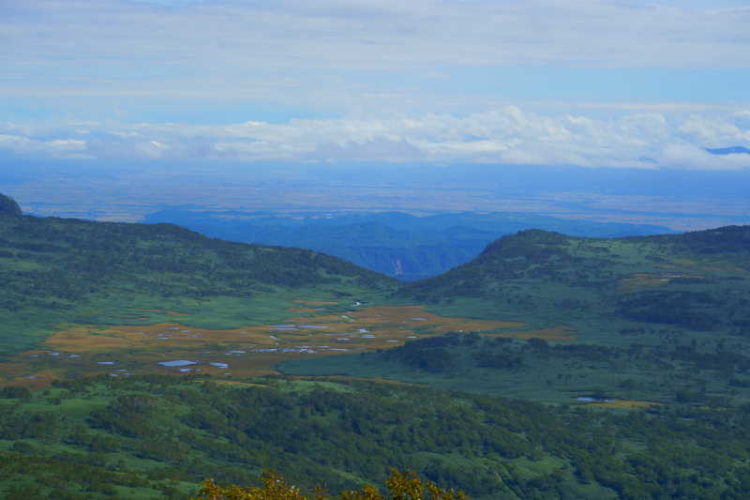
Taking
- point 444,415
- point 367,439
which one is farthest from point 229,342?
point 367,439

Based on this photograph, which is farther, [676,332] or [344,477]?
[676,332]

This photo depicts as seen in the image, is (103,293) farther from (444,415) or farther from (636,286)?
(444,415)

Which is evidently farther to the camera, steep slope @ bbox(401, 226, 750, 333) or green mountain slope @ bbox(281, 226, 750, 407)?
steep slope @ bbox(401, 226, 750, 333)

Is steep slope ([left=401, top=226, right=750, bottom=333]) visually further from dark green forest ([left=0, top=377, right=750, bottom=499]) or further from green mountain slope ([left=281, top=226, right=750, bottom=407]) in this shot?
dark green forest ([left=0, top=377, right=750, bottom=499])

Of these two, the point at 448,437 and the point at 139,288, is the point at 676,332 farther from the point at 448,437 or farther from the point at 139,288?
the point at 139,288

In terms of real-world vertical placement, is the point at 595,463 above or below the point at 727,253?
below

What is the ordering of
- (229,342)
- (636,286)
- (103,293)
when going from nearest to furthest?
1. (229,342)
2. (636,286)
3. (103,293)

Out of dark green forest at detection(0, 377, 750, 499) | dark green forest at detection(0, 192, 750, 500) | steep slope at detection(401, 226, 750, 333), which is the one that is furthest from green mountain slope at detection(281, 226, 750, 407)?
dark green forest at detection(0, 377, 750, 499)

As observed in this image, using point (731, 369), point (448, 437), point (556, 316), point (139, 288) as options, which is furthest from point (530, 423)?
point (139, 288)
